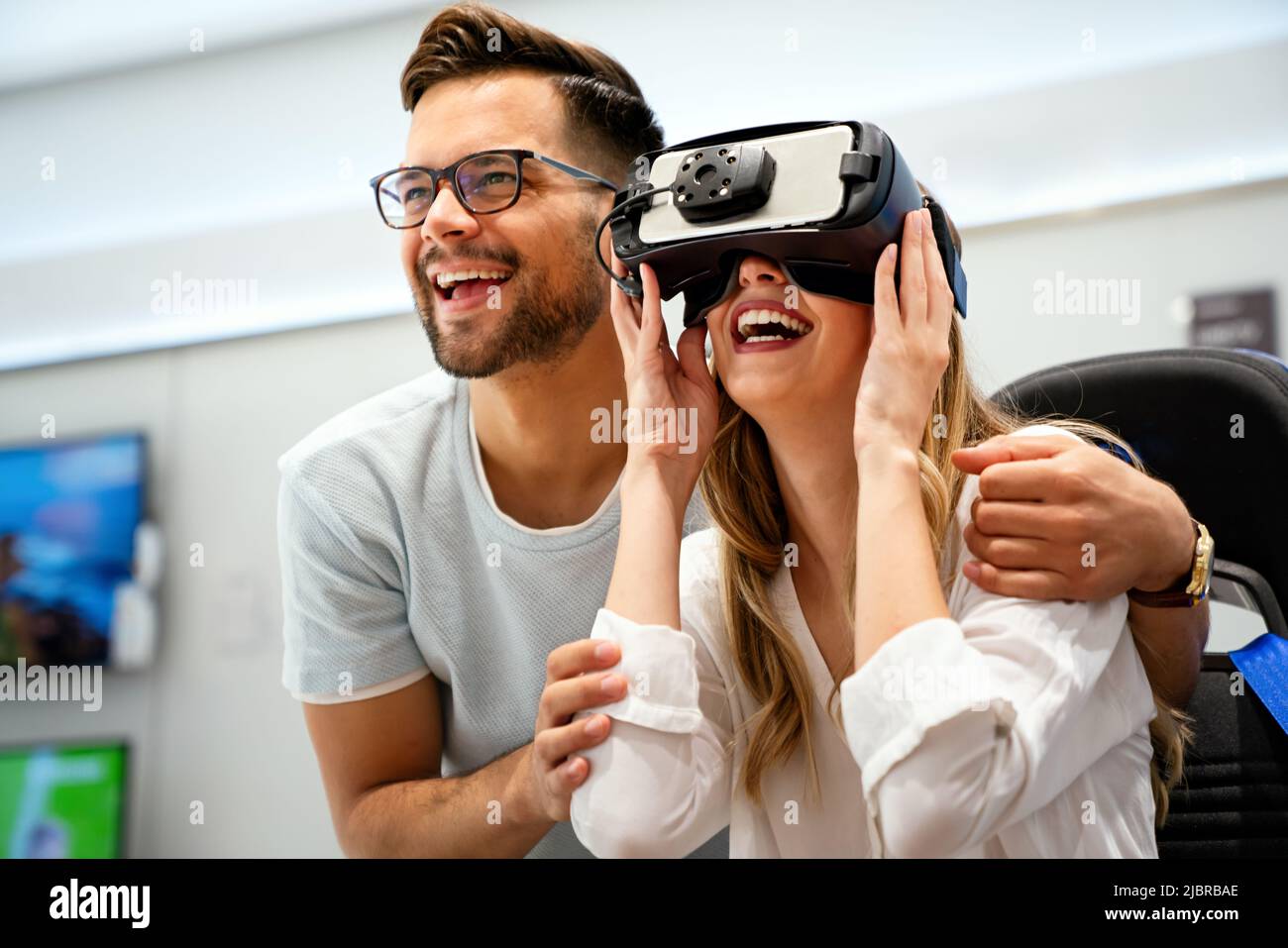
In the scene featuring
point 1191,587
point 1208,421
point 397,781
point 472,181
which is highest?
point 472,181

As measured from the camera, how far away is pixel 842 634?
951 millimetres

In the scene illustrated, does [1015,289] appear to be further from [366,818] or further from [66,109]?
[66,109]

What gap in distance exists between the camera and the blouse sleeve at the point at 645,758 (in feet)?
2.64

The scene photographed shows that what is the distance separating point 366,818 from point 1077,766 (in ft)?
2.71

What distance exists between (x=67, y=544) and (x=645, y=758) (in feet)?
8.36

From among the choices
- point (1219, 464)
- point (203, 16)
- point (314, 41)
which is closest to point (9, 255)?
point (203, 16)

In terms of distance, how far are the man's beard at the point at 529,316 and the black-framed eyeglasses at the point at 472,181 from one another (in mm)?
53

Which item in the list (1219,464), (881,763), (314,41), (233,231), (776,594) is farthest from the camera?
(233,231)

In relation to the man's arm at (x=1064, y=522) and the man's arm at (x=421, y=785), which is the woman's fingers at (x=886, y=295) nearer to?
the man's arm at (x=1064, y=522)

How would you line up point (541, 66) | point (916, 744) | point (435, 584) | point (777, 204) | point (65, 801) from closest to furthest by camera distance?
1. point (916, 744)
2. point (777, 204)
3. point (435, 584)
4. point (541, 66)
5. point (65, 801)

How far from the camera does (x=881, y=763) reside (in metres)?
0.72

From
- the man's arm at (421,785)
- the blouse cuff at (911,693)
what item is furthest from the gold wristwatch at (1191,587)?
the man's arm at (421,785)

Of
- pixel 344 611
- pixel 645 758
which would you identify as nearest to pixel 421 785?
pixel 344 611

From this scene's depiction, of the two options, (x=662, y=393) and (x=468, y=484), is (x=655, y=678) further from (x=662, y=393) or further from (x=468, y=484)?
(x=468, y=484)
